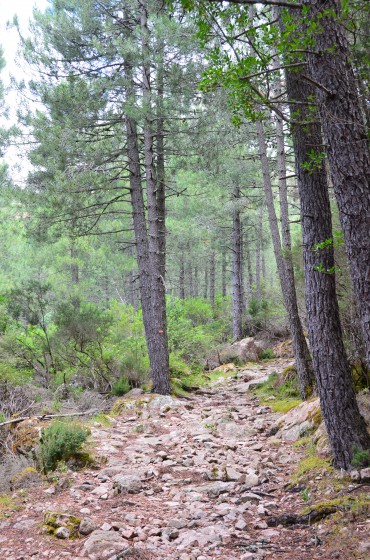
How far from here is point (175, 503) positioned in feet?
13.9

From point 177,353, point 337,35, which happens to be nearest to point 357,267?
point 337,35

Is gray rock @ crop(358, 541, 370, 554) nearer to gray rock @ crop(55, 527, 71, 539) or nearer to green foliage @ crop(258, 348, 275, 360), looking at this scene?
gray rock @ crop(55, 527, 71, 539)

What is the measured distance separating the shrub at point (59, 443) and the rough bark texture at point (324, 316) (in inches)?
107

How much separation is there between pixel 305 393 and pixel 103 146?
615 cm

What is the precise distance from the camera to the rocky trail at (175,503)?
3215mm

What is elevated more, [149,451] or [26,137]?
[26,137]

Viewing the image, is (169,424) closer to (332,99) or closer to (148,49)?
(332,99)

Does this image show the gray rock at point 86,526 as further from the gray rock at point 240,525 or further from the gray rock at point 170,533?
the gray rock at point 240,525

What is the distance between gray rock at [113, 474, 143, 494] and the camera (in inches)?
177

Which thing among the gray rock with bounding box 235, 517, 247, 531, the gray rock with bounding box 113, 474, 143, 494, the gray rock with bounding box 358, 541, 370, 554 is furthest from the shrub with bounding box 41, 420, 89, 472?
the gray rock with bounding box 358, 541, 370, 554

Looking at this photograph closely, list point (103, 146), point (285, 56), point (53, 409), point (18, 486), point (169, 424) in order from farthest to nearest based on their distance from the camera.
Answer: point (103, 146), point (169, 424), point (53, 409), point (18, 486), point (285, 56)

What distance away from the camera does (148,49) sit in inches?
309

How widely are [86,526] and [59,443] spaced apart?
165cm

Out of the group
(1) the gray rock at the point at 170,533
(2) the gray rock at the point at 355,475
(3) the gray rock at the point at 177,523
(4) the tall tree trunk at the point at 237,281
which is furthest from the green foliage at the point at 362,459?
(4) the tall tree trunk at the point at 237,281
